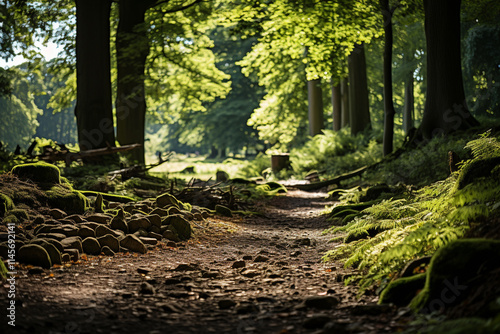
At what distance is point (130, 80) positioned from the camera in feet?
53.9

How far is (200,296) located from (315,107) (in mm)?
21851

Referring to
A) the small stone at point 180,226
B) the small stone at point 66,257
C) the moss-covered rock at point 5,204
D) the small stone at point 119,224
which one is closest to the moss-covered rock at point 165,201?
the small stone at point 180,226

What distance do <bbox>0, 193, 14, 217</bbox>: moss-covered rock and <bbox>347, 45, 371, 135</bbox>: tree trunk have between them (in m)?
16.5

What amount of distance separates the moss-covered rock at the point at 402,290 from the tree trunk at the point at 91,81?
37.4ft

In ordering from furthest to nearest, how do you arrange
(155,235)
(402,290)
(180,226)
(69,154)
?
(69,154) → (180,226) → (155,235) → (402,290)

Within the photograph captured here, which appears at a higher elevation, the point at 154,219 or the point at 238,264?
the point at 154,219

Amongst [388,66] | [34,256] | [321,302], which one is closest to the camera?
[321,302]

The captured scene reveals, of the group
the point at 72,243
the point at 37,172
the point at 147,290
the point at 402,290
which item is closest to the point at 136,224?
the point at 72,243

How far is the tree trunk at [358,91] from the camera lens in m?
20.8

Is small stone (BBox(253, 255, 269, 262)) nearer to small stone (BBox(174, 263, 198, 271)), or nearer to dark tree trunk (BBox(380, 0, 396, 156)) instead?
small stone (BBox(174, 263, 198, 271))

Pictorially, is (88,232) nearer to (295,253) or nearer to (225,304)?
(295,253)

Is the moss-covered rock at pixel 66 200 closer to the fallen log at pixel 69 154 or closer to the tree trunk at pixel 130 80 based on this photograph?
the fallen log at pixel 69 154

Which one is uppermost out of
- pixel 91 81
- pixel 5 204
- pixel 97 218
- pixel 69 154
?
pixel 91 81

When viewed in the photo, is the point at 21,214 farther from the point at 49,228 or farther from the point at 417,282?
the point at 417,282
